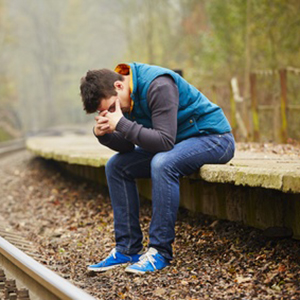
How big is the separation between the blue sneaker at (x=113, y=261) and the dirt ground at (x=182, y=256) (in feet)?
0.17

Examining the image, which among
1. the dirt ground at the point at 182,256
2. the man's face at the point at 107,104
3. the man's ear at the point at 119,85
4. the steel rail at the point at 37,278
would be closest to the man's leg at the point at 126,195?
the dirt ground at the point at 182,256

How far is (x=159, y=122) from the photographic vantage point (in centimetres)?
397

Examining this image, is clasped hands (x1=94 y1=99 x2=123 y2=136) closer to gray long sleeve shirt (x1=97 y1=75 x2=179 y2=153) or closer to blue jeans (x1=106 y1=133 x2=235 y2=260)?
gray long sleeve shirt (x1=97 y1=75 x2=179 y2=153)

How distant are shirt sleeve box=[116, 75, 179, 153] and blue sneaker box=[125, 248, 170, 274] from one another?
763mm

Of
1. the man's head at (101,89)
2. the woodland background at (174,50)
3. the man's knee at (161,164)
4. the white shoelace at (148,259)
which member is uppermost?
the man's head at (101,89)

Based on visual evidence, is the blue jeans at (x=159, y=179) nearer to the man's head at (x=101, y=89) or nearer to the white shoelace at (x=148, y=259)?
the white shoelace at (x=148, y=259)

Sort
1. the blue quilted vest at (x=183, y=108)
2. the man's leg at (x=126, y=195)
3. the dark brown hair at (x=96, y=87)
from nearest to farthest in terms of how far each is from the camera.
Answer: the dark brown hair at (x=96, y=87) < the blue quilted vest at (x=183, y=108) < the man's leg at (x=126, y=195)

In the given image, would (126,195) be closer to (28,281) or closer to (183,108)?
(183,108)

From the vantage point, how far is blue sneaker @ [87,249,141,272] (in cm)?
426

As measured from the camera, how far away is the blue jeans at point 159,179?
4012 mm

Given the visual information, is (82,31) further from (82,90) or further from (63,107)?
(82,90)

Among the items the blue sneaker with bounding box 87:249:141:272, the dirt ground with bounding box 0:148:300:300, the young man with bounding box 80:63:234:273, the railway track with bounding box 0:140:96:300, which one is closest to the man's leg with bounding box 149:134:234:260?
the young man with bounding box 80:63:234:273

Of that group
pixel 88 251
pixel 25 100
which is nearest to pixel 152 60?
pixel 88 251

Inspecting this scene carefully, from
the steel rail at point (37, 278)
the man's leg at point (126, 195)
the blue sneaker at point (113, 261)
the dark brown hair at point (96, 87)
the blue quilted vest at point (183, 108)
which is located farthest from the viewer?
the man's leg at point (126, 195)
